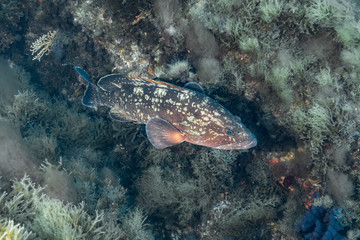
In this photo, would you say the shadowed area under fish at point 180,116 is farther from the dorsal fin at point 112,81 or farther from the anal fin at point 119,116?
the anal fin at point 119,116

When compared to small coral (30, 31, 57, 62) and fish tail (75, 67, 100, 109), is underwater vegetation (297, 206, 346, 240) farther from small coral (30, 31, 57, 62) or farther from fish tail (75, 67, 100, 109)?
small coral (30, 31, 57, 62)

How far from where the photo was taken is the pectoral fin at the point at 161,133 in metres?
4.24

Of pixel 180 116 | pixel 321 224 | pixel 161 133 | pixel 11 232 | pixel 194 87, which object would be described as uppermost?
pixel 11 232

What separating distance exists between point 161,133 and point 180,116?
0.48 meters

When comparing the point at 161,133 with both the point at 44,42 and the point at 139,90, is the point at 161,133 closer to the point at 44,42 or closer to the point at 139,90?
the point at 139,90

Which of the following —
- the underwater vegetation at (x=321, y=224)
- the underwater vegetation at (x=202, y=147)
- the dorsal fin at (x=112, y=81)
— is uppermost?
the dorsal fin at (x=112, y=81)

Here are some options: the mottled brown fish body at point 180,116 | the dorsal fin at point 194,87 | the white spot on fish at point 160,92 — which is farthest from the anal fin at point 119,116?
the dorsal fin at point 194,87

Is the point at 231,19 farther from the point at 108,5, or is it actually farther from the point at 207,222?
the point at 207,222

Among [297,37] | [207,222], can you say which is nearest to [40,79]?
[207,222]

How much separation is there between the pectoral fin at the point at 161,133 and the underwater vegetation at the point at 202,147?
1.08 m

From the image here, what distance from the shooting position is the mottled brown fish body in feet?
13.1

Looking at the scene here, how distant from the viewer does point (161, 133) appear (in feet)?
13.9

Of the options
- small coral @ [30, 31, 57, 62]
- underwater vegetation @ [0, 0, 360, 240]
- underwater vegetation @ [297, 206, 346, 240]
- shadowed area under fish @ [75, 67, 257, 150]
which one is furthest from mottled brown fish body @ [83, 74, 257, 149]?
small coral @ [30, 31, 57, 62]

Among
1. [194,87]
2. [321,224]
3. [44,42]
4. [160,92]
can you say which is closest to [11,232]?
[160,92]
